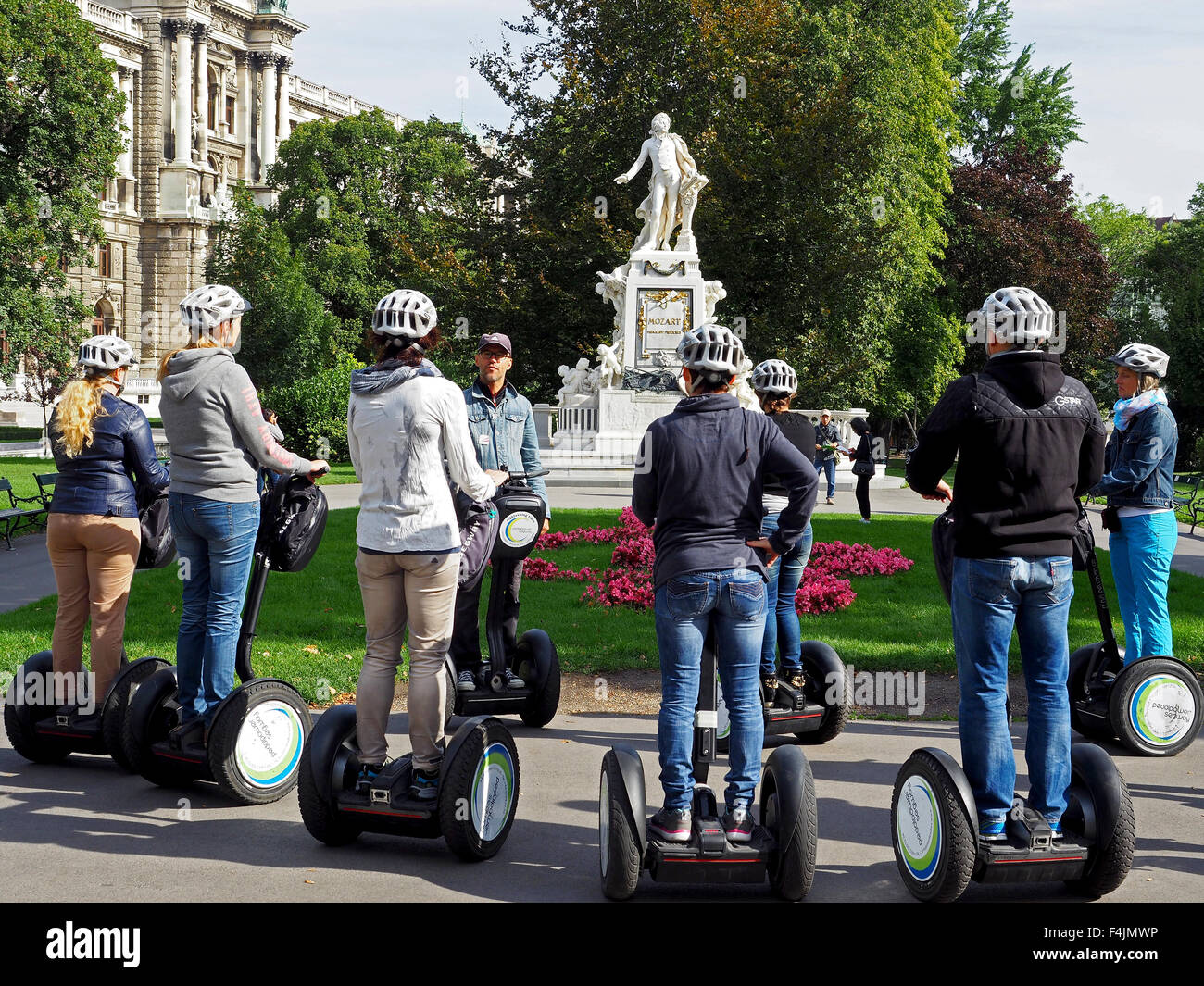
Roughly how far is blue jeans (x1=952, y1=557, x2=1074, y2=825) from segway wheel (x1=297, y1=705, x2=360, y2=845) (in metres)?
2.40

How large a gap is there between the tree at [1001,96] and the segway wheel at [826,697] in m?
46.6

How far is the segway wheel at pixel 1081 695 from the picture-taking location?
24.0 feet

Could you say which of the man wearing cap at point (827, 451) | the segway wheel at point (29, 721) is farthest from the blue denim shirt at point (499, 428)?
the man wearing cap at point (827, 451)

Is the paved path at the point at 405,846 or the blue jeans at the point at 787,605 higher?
the blue jeans at the point at 787,605

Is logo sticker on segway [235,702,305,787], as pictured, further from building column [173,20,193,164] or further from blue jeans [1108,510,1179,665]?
building column [173,20,193,164]

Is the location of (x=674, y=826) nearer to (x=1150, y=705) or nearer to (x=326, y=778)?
(x=326, y=778)

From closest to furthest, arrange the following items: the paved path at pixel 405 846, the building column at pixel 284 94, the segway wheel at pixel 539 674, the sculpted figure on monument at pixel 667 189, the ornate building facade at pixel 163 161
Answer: the paved path at pixel 405 846 < the segway wheel at pixel 539 674 < the sculpted figure on monument at pixel 667 189 < the ornate building facade at pixel 163 161 < the building column at pixel 284 94

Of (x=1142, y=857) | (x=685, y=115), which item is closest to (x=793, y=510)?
(x=1142, y=857)

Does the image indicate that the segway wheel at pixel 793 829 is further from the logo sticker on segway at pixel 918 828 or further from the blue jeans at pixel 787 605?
the blue jeans at pixel 787 605

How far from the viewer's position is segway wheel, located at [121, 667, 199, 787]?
609 centimetres

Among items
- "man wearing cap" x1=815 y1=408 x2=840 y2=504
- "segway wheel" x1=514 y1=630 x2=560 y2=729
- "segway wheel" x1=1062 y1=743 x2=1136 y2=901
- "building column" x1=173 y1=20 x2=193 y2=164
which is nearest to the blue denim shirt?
"segway wheel" x1=514 y1=630 x2=560 y2=729

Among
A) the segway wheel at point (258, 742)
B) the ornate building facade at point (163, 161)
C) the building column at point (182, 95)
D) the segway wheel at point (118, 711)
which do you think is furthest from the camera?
the building column at point (182, 95)

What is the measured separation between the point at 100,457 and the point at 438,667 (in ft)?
7.84
